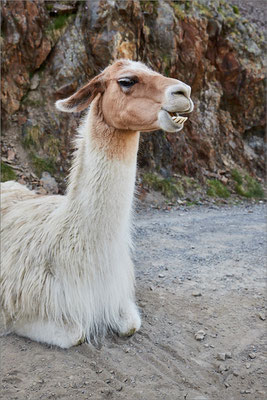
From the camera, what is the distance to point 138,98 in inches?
91.3

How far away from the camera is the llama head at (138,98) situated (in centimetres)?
215

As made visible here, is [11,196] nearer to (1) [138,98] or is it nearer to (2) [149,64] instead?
(1) [138,98]

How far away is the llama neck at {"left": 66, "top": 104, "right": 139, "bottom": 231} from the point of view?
2.39 m

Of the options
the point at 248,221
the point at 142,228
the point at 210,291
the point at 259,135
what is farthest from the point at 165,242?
the point at 259,135

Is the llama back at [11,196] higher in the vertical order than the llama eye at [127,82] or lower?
lower

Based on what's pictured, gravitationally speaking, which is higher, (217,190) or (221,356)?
(217,190)

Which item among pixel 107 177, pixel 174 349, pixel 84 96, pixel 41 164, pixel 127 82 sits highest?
pixel 127 82

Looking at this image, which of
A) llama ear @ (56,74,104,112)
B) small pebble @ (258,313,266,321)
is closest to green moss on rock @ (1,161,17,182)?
llama ear @ (56,74,104,112)

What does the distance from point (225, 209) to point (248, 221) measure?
4.04 ft

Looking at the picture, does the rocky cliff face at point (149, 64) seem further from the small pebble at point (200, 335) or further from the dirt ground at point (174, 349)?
the small pebble at point (200, 335)

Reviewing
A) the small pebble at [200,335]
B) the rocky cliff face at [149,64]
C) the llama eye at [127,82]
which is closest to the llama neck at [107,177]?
the llama eye at [127,82]

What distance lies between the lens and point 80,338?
2451 millimetres

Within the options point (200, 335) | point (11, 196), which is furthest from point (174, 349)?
point (11, 196)

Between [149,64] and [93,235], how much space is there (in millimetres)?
7135
